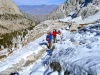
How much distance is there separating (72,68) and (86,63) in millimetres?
1475

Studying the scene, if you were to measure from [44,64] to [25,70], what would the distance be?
1.90m

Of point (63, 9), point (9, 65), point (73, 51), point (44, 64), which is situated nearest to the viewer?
point (73, 51)

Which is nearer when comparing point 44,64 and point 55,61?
point 55,61

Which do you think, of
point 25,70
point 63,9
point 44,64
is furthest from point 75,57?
point 63,9

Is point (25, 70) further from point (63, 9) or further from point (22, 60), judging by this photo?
point (63, 9)

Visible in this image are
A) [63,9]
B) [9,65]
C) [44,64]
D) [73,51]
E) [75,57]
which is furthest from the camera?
[63,9]

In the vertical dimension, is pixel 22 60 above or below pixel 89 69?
below

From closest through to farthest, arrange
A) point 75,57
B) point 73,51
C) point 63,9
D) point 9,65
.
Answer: point 75,57 < point 73,51 < point 9,65 < point 63,9

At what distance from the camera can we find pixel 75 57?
18547 mm

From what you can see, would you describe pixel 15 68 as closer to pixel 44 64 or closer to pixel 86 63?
pixel 44 64

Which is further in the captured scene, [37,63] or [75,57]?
[37,63]

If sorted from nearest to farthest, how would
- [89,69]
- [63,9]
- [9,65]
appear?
1. [89,69]
2. [9,65]
3. [63,9]

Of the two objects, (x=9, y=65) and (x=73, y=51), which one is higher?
(x=73, y=51)

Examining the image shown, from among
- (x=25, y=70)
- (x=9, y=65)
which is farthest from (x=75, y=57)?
(x=9, y=65)
